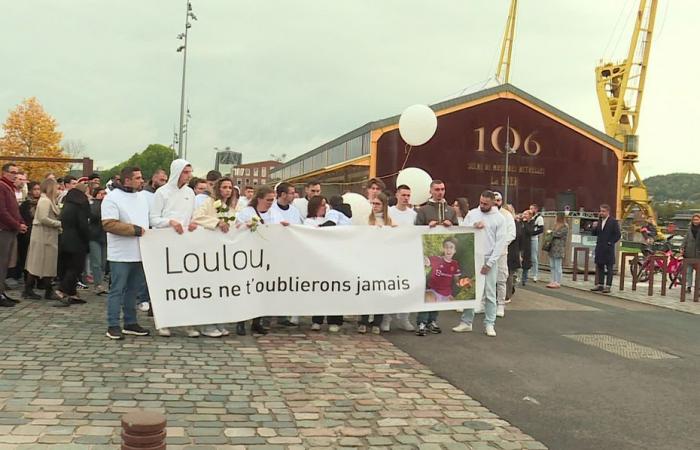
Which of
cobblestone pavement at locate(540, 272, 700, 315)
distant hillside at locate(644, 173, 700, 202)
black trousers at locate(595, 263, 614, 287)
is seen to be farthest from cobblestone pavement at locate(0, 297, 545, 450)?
distant hillside at locate(644, 173, 700, 202)

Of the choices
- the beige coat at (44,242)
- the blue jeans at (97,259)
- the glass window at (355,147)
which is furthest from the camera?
the glass window at (355,147)

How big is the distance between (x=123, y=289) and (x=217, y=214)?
1354 mm

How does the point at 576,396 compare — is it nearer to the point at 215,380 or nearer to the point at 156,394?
the point at 215,380

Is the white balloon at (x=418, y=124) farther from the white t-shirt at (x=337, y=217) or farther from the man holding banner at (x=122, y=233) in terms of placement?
the man holding banner at (x=122, y=233)

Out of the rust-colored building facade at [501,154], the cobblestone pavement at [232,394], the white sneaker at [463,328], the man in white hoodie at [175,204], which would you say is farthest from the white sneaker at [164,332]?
the rust-colored building facade at [501,154]

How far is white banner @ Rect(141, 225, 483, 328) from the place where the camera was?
7156 millimetres

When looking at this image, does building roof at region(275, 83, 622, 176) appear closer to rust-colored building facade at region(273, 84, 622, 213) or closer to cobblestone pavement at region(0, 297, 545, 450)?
rust-colored building facade at region(273, 84, 622, 213)

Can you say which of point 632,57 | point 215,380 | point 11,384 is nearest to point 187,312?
point 215,380

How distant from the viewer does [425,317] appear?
8.30 meters

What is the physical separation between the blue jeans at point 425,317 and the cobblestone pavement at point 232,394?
108 centimetres

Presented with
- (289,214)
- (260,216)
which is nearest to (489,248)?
(289,214)

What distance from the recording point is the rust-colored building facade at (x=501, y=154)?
29.7 metres

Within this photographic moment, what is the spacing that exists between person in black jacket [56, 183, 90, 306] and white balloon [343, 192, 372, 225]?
3949mm

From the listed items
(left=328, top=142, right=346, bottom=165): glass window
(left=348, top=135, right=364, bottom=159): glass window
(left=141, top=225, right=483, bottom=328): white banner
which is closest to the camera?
(left=141, top=225, right=483, bottom=328): white banner
